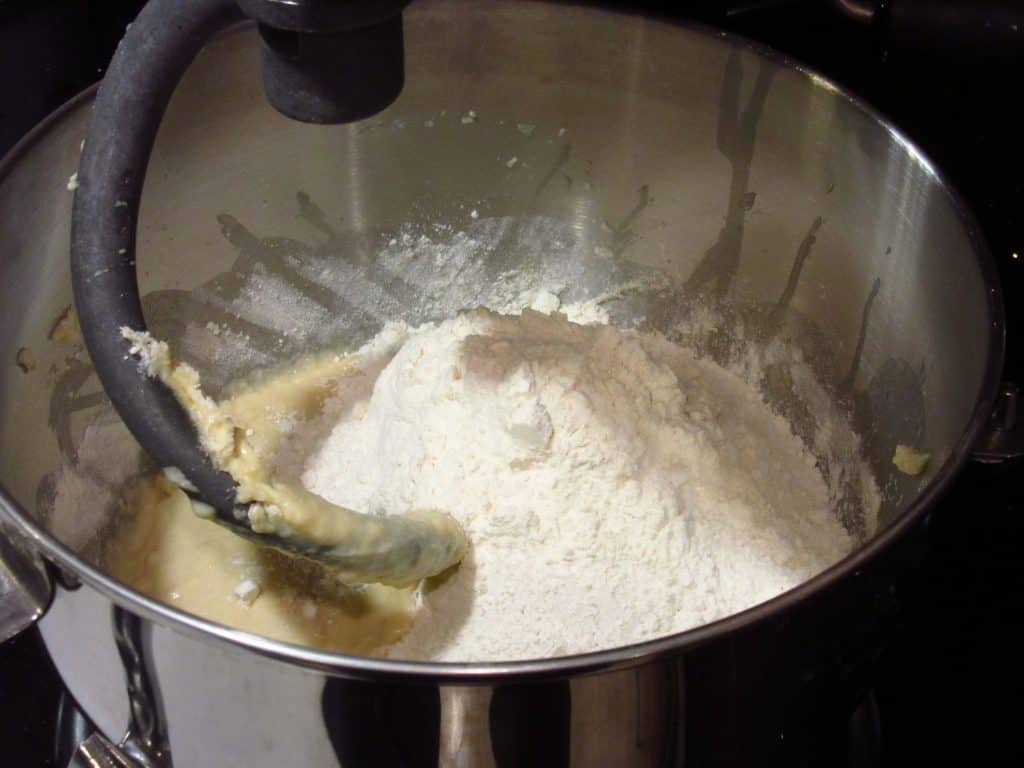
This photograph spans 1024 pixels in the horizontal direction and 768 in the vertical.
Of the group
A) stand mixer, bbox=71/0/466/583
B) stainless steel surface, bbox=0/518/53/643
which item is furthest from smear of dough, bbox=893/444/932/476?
stainless steel surface, bbox=0/518/53/643

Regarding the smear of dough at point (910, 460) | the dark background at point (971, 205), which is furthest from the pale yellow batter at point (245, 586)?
the smear of dough at point (910, 460)

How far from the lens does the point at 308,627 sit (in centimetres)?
85

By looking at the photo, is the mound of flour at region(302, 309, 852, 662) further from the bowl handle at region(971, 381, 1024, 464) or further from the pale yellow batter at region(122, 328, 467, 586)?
the bowl handle at region(971, 381, 1024, 464)

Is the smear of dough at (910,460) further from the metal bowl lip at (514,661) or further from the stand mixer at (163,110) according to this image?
the stand mixer at (163,110)

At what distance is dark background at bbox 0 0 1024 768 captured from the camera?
82cm

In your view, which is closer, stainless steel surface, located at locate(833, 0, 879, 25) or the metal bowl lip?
the metal bowl lip

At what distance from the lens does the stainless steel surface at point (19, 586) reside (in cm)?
60

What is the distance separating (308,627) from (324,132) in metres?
0.45

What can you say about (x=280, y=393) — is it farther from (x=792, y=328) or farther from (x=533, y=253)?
(x=792, y=328)

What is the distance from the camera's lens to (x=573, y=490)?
825mm

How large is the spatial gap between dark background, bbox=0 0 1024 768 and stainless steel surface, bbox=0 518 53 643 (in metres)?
Answer: 0.26

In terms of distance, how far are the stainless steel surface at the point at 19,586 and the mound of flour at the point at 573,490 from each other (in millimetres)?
278

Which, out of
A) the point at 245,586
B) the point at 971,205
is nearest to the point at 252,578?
the point at 245,586

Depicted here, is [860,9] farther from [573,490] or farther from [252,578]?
[252,578]
